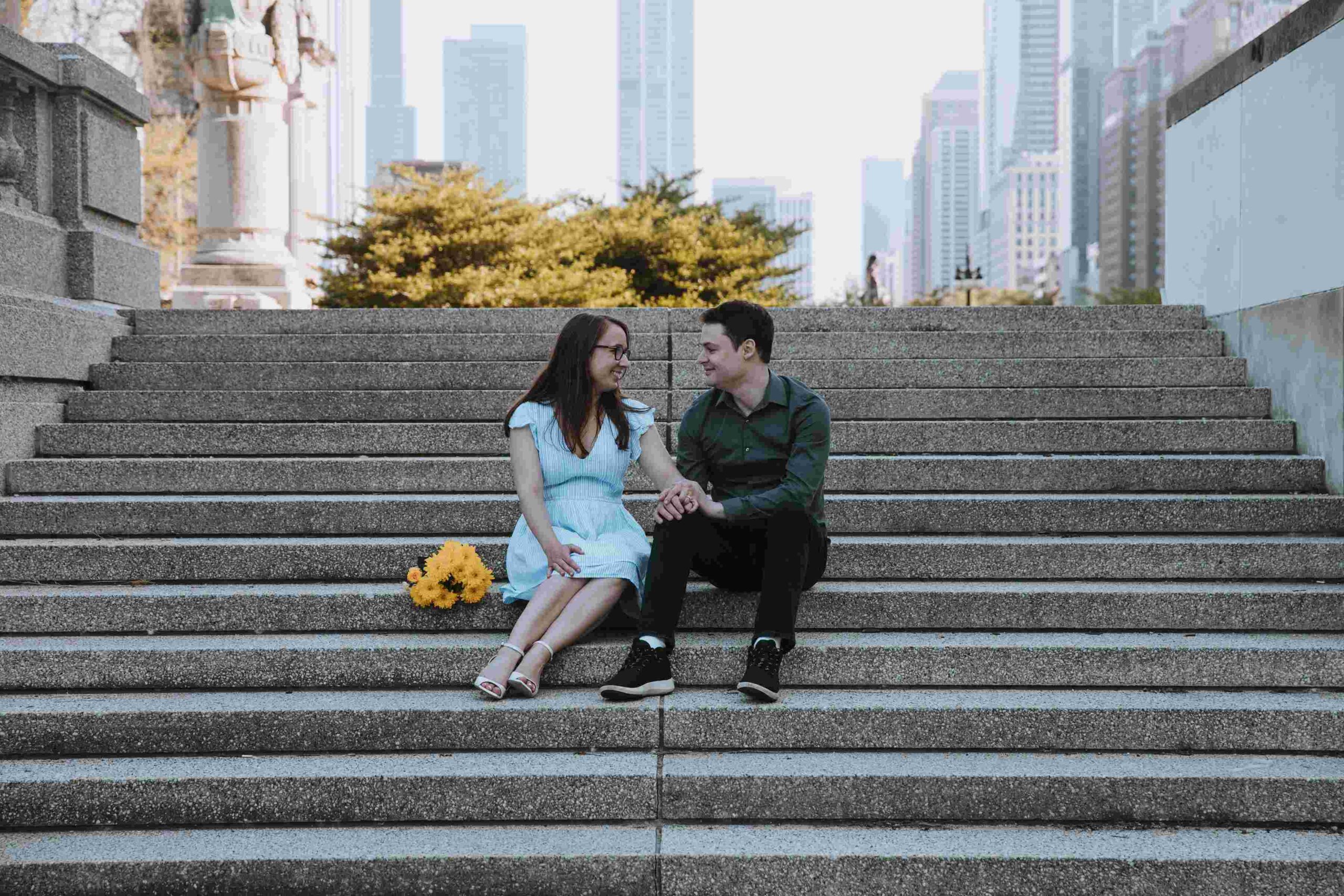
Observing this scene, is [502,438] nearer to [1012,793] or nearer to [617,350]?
[617,350]

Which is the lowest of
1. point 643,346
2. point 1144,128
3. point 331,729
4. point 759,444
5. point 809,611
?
point 331,729

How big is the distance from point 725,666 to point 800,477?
716mm

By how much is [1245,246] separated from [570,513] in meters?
4.08

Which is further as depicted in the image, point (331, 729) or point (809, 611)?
point (809, 611)

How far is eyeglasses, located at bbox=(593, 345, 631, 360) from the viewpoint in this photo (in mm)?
4242

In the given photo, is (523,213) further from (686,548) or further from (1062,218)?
(1062,218)

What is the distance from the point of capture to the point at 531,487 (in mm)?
4164

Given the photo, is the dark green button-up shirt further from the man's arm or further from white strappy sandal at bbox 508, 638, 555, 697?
white strappy sandal at bbox 508, 638, 555, 697

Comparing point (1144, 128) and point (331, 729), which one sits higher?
point (1144, 128)

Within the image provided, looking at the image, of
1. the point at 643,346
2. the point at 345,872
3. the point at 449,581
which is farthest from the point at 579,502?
the point at 643,346

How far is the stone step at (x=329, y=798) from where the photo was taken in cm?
354

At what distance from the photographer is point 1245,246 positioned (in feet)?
19.9

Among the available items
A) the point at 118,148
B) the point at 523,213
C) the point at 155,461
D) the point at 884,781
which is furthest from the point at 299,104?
the point at 884,781

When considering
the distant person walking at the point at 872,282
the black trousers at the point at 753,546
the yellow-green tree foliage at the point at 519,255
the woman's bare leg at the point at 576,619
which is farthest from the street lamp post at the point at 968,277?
the woman's bare leg at the point at 576,619
